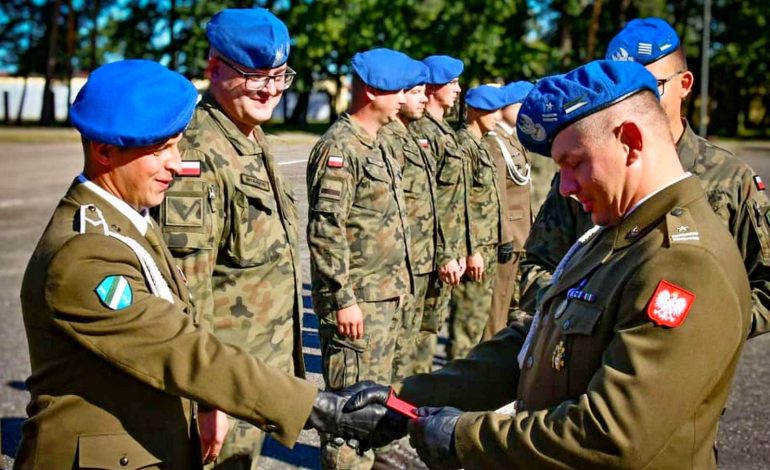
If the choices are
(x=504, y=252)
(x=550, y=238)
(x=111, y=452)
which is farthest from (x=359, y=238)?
(x=504, y=252)

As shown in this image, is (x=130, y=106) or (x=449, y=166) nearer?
(x=130, y=106)

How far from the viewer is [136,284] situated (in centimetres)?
260

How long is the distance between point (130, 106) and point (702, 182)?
2244 mm

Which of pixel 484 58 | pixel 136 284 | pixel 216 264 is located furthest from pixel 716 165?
pixel 484 58

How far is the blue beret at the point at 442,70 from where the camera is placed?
7672 millimetres

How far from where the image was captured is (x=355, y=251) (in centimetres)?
507

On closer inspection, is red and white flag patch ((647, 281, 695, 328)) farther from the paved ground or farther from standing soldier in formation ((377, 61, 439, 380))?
standing soldier in formation ((377, 61, 439, 380))

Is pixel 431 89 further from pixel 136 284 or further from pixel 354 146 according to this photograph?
pixel 136 284

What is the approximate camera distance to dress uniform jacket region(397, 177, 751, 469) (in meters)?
2.16

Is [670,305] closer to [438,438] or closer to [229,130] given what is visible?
[438,438]

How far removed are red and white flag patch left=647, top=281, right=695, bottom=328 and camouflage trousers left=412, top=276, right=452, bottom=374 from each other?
4.57m

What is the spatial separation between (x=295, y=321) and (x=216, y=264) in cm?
45

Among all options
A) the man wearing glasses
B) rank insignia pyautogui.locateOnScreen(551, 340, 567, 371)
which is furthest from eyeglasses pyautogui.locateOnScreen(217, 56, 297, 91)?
rank insignia pyautogui.locateOnScreen(551, 340, 567, 371)

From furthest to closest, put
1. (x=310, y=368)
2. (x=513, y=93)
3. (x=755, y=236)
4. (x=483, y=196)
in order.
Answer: (x=513, y=93)
(x=483, y=196)
(x=310, y=368)
(x=755, y=236)
